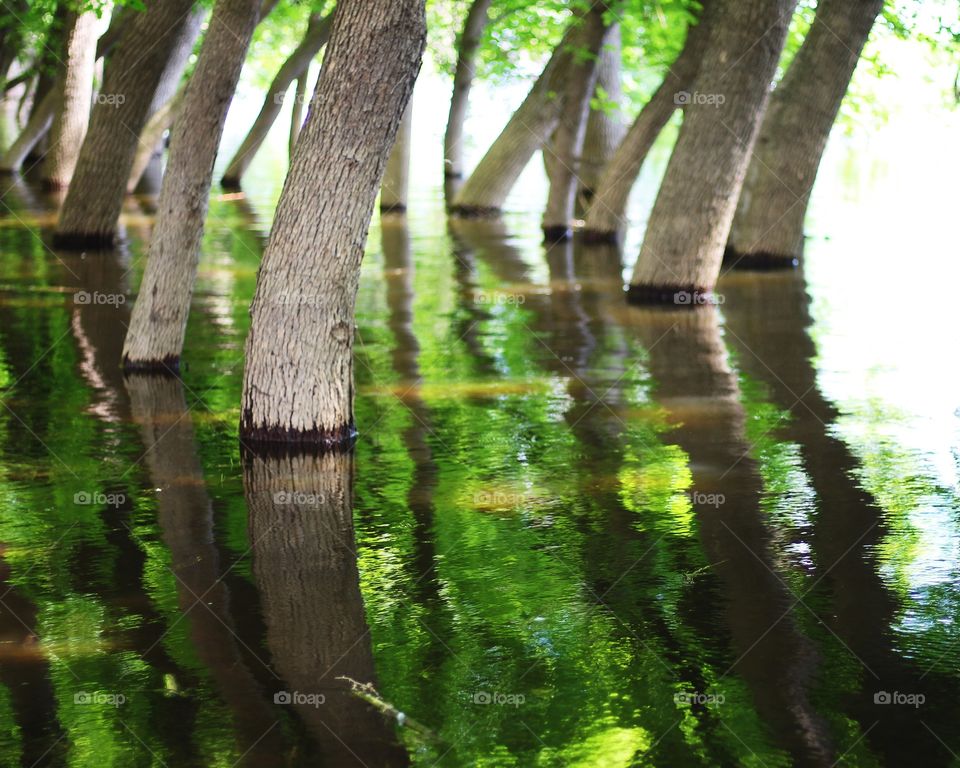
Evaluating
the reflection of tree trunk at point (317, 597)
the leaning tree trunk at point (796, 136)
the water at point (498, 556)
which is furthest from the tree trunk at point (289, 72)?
the reflection of tree trunk at point (317, 597)

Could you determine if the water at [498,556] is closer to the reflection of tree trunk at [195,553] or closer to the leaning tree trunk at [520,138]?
the reflection of tree trunk at [195,553]

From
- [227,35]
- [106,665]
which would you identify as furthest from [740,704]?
[227,35]

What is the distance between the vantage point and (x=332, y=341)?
954cm

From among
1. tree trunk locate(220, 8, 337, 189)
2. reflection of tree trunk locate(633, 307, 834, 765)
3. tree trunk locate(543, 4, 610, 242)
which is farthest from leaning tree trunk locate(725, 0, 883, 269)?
tree trunk locate(220, 8, 337, 189)

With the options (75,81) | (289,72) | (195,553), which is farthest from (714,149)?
(289,72)

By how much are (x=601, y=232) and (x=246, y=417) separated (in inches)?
567

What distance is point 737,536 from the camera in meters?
8.34

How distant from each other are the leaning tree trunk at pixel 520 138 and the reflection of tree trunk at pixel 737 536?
923cm

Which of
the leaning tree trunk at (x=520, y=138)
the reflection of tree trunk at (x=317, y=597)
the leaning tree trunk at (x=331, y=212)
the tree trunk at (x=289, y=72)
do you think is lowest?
the reflection of tree trunk at (x=317, y=597)

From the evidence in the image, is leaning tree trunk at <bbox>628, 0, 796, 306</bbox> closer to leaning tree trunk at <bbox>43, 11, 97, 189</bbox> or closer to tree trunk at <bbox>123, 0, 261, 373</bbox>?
tree trunk at <bbox>123, 0, 261, 373</bbox>

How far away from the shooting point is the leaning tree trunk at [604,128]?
2394 centimetres

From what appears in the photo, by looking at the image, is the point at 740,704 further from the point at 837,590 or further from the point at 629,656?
the point at 837,590

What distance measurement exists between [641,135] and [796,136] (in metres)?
2.80

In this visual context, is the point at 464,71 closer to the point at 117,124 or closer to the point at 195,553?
the point at 117,124
